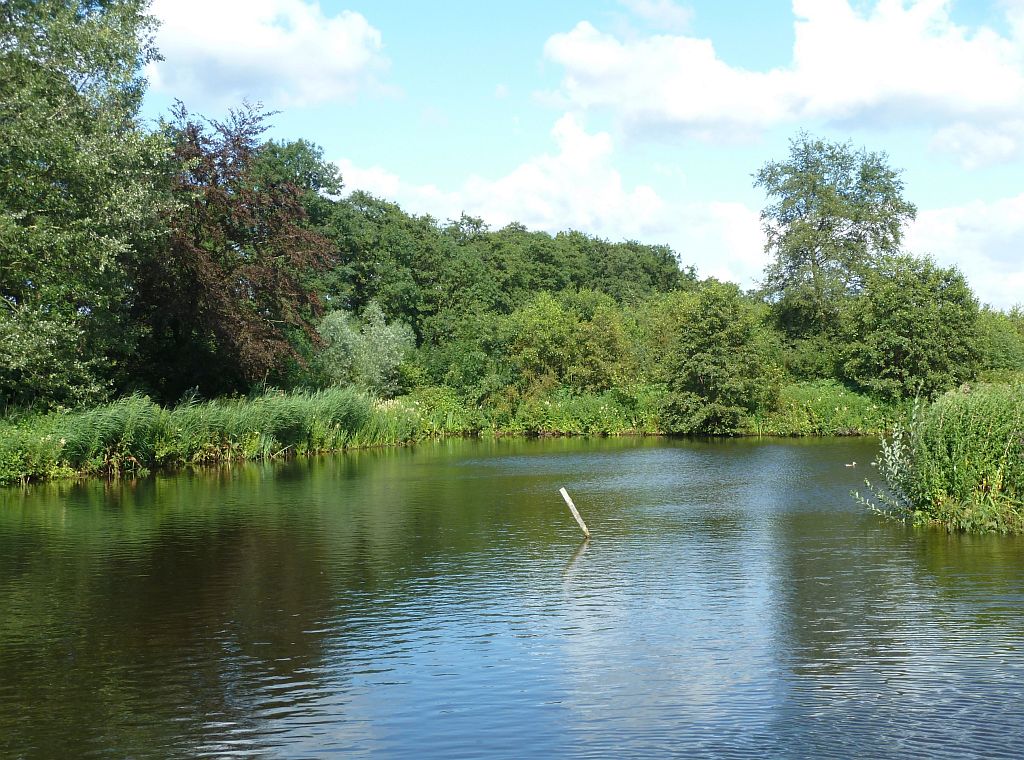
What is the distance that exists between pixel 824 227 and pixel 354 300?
1114 inches

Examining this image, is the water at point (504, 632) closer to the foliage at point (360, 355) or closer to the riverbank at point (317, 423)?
the riverbank at point (317, 423)

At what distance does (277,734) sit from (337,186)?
54.1 m

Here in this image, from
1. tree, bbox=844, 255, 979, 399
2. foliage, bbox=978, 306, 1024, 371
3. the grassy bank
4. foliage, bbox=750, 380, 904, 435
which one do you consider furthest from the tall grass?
foliage, bbox=978, 306, 1024, 371

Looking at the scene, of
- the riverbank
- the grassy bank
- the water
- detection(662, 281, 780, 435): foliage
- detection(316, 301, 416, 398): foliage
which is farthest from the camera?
detection(316, 301, 416, 398): foliage

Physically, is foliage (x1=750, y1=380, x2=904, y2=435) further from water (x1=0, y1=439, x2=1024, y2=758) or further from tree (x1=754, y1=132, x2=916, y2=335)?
water (x1=0, y1=439, x2=1024, y2=758)

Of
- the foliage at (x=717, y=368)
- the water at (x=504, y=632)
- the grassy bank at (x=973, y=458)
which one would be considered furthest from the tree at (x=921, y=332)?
the grassy bank at (x=973, y=458)

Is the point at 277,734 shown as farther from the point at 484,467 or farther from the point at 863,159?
the point at 863,159

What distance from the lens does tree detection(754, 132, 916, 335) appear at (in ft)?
176

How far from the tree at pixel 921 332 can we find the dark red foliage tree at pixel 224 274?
81.6ft

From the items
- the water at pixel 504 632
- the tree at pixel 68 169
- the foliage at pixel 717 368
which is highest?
the tree at pixel 68 169

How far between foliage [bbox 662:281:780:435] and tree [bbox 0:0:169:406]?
2371cm

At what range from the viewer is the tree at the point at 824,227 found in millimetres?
53562

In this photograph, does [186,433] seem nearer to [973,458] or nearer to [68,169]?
[68,169]

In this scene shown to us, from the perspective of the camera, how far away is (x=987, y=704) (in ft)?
28.3
